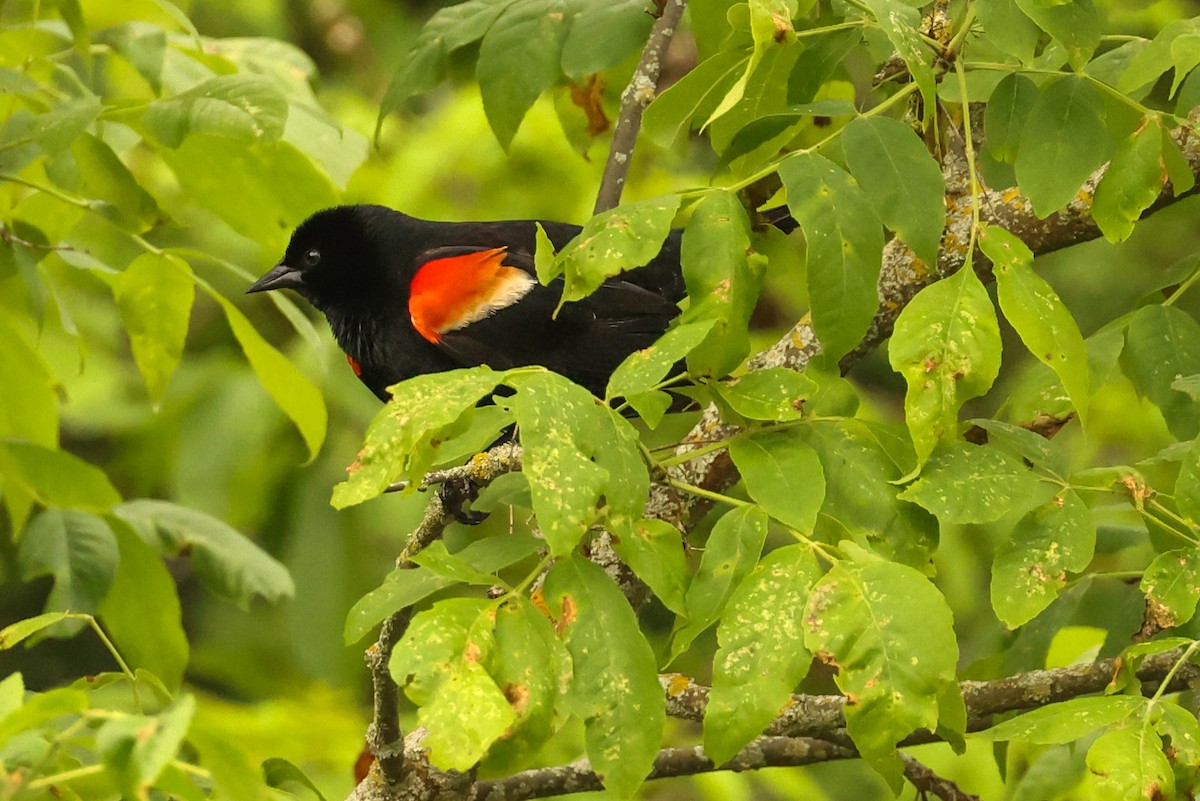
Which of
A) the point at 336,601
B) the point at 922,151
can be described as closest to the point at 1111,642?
the point at 922,151

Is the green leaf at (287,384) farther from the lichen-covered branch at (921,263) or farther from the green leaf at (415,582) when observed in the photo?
the green leaf at (415,582)

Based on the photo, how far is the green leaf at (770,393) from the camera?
1371 mm

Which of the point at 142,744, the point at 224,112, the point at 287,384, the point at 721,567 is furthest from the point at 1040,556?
the point at 287,384

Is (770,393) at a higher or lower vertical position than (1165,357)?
higher

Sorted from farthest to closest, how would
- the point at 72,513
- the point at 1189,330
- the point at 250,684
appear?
the point at 250,684, the point at 72,513, the point at 1189,330

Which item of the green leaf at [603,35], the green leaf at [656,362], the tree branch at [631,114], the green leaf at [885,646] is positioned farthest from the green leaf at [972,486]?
the tree branch at [631,114]

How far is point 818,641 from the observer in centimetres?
124

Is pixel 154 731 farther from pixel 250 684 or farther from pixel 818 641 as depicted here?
pixel 250 684

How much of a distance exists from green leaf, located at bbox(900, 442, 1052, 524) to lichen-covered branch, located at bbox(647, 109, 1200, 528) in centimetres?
62

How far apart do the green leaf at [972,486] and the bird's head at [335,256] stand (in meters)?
2.03

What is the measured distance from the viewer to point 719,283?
1404 mm

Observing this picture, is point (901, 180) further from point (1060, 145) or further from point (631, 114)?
point (631, 114)

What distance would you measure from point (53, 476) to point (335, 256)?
1.18m

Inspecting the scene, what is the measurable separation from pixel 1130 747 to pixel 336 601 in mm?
3738
